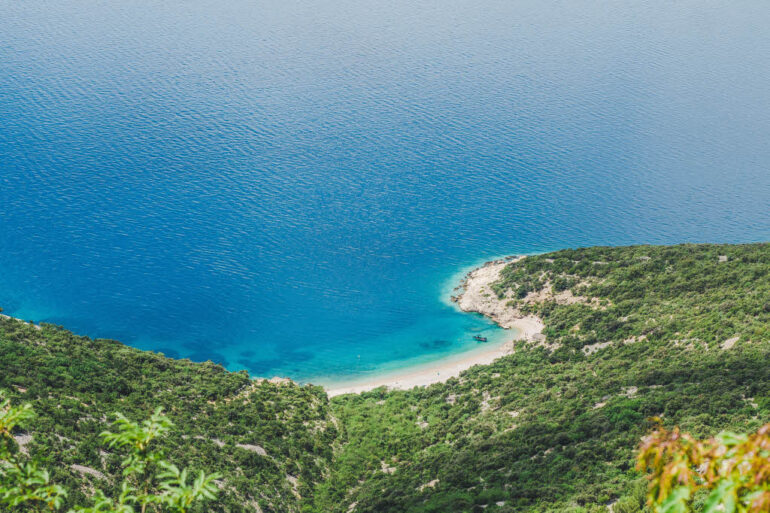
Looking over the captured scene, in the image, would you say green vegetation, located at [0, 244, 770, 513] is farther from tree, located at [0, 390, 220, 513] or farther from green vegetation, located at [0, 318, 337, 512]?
tree, located at [0, 390, 220, 513]

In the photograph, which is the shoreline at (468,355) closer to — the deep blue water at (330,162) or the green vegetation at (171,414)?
the deep blue water at (330,162)

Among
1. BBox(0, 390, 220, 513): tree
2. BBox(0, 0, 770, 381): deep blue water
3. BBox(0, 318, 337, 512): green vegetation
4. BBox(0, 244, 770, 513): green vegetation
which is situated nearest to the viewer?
BBox(0, 390, 220, 513): tree

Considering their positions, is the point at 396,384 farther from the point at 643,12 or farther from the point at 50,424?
the point at 643,12

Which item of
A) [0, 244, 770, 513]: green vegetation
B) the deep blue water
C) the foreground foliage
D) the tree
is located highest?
the deep blue water

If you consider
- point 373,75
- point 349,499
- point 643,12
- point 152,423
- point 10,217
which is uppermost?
point 643,12

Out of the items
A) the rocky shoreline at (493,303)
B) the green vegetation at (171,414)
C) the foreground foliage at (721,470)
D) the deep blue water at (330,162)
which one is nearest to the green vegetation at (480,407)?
the green vegetation at (171,414)

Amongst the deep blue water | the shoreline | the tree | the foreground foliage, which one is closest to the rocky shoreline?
the shoreline

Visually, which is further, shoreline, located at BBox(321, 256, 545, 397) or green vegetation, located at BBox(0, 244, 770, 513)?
shoreline, located at BBox(321, 256, 545, 397)

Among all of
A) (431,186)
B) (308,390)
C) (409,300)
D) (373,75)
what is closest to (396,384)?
(308,390)
